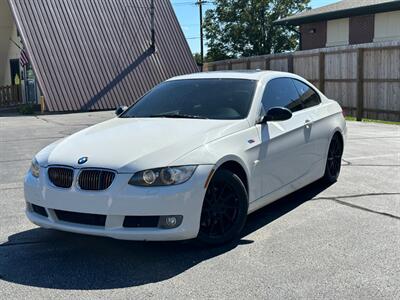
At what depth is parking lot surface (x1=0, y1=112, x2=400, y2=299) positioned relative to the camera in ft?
12.6

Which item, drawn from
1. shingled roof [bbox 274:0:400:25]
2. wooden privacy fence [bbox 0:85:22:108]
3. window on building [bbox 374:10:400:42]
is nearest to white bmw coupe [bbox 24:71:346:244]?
shingled roof [bbox 274:0:400:25]

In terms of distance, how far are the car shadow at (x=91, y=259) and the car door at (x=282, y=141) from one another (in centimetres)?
58

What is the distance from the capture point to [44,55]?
2072cm

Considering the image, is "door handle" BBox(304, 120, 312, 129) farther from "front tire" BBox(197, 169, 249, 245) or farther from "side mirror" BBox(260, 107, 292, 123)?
"front tire" BBox(197, 169, 249, 245)

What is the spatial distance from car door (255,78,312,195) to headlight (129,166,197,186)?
1092 millimetres

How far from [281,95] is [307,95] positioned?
2.74 feet

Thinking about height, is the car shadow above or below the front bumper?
below

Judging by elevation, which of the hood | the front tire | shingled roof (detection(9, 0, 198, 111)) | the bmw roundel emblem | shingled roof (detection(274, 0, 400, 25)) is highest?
shingled roof (detection(274, 0, 400, 25))

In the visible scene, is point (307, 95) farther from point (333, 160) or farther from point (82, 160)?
point (82, 160)

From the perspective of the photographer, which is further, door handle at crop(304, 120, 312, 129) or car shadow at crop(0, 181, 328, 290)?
door handle at crop(304, 120, 312, 129)

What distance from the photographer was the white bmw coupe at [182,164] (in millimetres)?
4230

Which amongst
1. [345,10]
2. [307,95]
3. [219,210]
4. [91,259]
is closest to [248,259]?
[219,210]

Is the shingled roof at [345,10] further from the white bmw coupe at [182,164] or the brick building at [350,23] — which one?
the white bmw coupe at [182,164]

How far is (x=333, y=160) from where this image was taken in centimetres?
716
